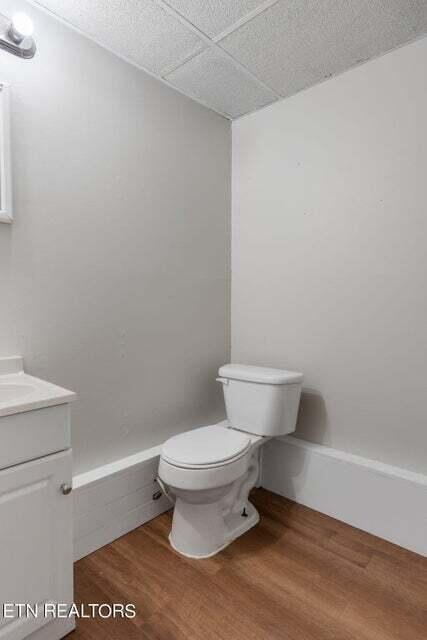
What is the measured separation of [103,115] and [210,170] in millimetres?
700

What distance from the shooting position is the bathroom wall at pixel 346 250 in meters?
1.67

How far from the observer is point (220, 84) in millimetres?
1931

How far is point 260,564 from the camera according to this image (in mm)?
1540

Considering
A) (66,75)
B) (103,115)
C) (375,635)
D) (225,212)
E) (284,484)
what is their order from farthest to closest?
(225,212) → (284,484) → (103,115) → (66,75) → (375,635)

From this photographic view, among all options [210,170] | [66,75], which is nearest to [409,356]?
[210,170]

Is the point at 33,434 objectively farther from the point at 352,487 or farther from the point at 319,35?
the point at 319,35

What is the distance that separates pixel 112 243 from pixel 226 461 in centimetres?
109

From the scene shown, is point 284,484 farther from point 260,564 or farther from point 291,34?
point 291,34

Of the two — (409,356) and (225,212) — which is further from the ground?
(225,212)

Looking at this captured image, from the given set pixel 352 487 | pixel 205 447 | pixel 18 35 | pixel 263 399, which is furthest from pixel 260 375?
pixel 18 35

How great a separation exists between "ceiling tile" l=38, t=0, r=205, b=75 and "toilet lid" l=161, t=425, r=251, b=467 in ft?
5.80

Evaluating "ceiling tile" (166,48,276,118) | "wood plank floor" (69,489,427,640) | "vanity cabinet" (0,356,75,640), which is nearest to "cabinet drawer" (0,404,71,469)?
"vanity cabinet" (0,356,75,640)

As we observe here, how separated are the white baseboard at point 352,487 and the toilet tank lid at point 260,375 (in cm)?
43

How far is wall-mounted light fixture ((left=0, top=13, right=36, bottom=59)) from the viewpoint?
4.12 feet
